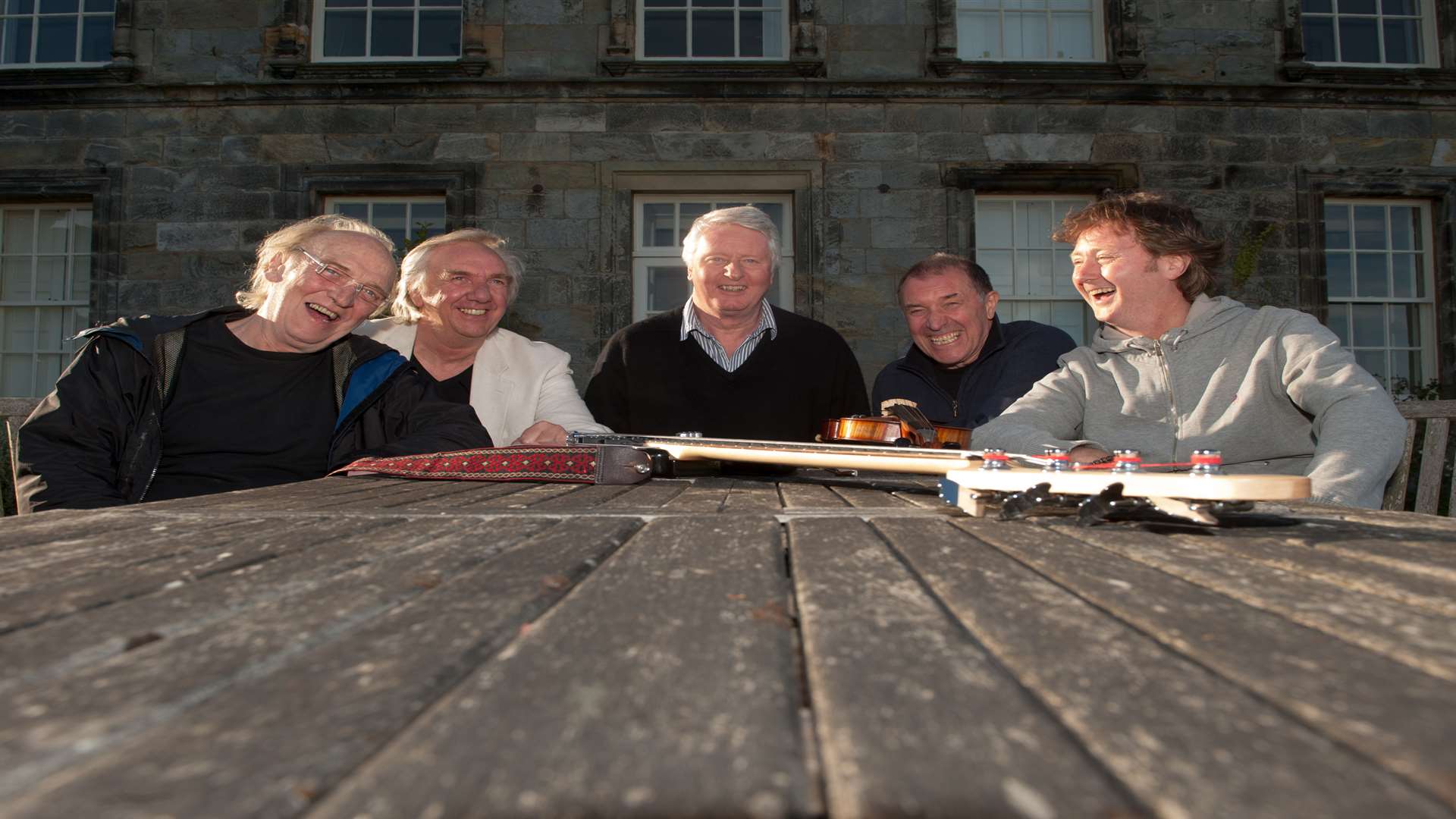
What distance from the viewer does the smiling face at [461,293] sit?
3.37 meters

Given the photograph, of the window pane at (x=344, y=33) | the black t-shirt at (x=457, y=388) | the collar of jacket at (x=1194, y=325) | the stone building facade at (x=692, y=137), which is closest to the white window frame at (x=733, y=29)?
the stone building facade at (x=692, y=137)

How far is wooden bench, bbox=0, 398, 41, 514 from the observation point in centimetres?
274

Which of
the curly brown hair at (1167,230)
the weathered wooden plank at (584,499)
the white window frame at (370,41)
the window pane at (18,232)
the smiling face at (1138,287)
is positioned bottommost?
the weathered wooden plank at (584,499)

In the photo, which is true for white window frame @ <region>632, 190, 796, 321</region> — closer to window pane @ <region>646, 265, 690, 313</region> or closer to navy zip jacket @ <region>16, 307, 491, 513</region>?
window pane @ <region>646, 265, 690, 313</region>

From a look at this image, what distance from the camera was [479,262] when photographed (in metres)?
3.43

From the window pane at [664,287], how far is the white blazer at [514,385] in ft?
14.0

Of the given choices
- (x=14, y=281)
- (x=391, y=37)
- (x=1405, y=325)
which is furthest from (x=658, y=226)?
(x=1405, y=325)

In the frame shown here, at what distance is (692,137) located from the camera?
7.34 m

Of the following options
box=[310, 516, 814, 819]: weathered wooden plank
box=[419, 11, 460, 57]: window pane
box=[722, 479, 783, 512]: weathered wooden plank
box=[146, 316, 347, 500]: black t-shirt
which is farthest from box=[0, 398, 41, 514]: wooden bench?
box=[419, 11, 460, 57]: window pane

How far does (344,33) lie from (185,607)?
8528mm

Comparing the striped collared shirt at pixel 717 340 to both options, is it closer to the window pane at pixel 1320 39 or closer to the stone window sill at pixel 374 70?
the stone window sill at pixel 374 70

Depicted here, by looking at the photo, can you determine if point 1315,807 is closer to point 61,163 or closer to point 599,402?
point 599,402

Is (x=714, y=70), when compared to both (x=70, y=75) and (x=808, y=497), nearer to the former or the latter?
(x=70, y=75)

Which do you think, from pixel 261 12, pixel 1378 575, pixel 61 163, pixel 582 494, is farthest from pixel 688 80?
pixel 1378 575
